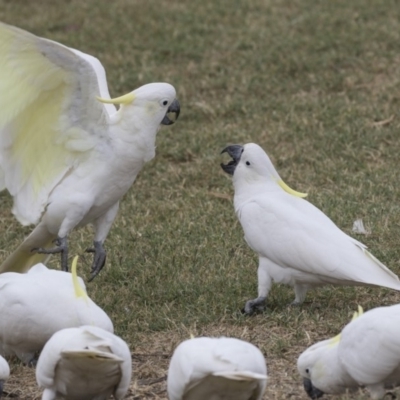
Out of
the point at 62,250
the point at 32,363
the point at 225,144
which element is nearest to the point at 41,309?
the point at 32,363

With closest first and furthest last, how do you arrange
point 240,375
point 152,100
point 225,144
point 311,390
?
point 240,375 < point 311,390 < point 152,100 < point 225,144

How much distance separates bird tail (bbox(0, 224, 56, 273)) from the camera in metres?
5.10

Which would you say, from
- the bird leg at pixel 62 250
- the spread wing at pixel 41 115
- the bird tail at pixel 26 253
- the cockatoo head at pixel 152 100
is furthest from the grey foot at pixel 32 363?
the cockatoo head at pixel 152 100

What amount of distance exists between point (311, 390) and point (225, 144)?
3815mm

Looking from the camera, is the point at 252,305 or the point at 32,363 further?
the point at 252,305

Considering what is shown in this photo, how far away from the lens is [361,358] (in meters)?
3.37

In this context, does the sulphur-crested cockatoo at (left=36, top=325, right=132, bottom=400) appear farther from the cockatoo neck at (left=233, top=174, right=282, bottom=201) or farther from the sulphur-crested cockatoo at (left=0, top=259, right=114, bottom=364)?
the cockatoo neck at (left=233, top=174, right=282, bottom=201)

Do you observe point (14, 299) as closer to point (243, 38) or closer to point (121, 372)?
point (121, 372)

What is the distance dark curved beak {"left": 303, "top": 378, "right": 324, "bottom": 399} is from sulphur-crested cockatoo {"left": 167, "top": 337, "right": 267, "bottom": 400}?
0.30 m

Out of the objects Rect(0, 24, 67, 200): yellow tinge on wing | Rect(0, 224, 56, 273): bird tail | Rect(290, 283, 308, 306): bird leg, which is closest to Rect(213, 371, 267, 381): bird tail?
Rect(290, 283, 308, 306): bird leg

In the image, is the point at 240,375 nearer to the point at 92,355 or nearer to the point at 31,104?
the point at 92,355

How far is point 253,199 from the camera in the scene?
476 centimetres

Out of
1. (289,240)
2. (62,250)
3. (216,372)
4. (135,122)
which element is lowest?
(62,250)

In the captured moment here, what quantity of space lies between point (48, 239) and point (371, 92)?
12.5ft
